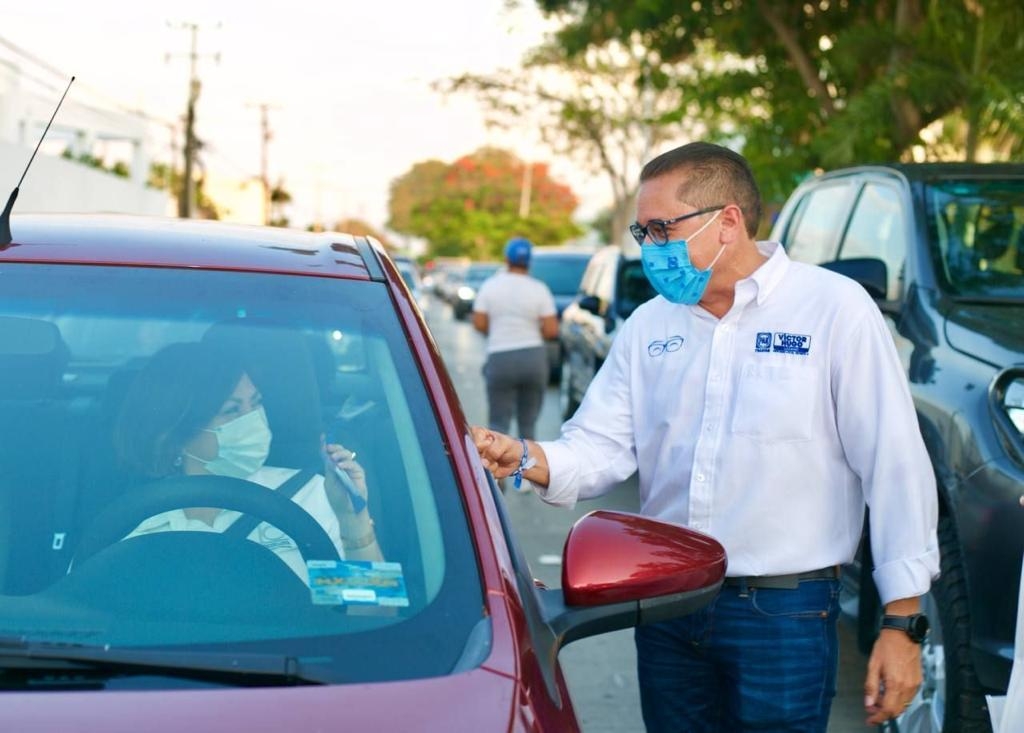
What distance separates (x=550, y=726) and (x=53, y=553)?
88 centimetres

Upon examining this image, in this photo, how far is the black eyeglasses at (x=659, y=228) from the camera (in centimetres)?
338

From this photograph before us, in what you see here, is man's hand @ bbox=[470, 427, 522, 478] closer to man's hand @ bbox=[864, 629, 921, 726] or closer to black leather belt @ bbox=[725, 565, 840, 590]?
black leather belt @ bbox=[725, 565, 840, 590]

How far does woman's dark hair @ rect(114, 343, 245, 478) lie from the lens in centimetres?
277

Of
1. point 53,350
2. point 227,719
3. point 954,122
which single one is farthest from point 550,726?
point 954,122

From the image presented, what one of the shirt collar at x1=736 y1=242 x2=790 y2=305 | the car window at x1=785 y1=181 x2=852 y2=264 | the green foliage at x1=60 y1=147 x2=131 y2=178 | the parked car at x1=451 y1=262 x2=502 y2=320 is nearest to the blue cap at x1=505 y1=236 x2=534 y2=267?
the car window at x1=785 y1=181 x2=852 y2=264

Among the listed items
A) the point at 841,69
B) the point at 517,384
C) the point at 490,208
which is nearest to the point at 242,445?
the point at 517,384

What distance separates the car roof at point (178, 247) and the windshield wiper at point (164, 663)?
3.19 ft

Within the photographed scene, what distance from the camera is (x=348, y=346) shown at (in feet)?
9.75

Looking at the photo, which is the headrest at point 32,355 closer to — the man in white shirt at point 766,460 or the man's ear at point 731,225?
the man in white shirt at point 766,460

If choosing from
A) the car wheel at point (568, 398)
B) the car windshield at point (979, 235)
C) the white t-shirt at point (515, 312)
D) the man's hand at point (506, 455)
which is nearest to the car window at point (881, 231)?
the car windshield at point (979, 235)

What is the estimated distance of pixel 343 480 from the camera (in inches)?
109

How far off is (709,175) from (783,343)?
0.39 metres

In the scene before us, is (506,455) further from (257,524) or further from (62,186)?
(62,186)

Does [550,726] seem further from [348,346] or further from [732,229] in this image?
[732,229]
